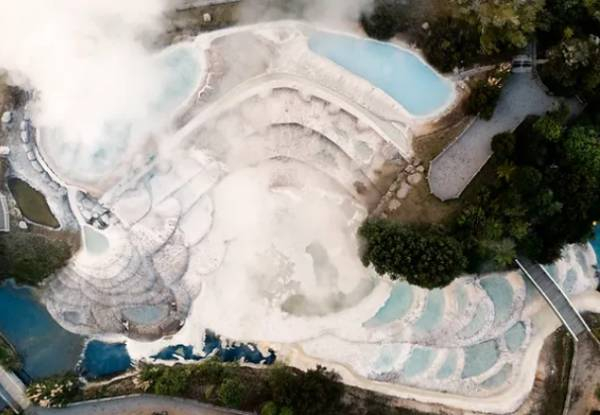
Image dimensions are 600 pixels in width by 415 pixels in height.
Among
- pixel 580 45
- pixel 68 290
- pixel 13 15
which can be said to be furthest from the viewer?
pixel 68 290

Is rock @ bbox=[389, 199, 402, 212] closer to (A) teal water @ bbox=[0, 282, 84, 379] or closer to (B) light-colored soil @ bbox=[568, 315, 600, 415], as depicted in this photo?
(B) light-colored soil @ bbox=[568, 315, 600, 415]

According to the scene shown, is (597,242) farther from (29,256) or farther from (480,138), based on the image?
(29,256)

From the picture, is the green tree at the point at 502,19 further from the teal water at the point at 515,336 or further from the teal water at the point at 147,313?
the teal water at the point at 147,313

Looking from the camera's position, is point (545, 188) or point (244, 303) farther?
point (244, 303)

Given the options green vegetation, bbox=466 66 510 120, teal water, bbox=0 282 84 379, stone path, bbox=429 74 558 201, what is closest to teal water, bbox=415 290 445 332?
stone path, bbox=429 74 558 201

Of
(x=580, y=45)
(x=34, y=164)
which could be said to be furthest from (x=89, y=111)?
(x=580, y=45)

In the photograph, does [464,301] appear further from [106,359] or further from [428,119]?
[106,359]

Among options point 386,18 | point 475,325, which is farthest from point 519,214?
point 386,18
